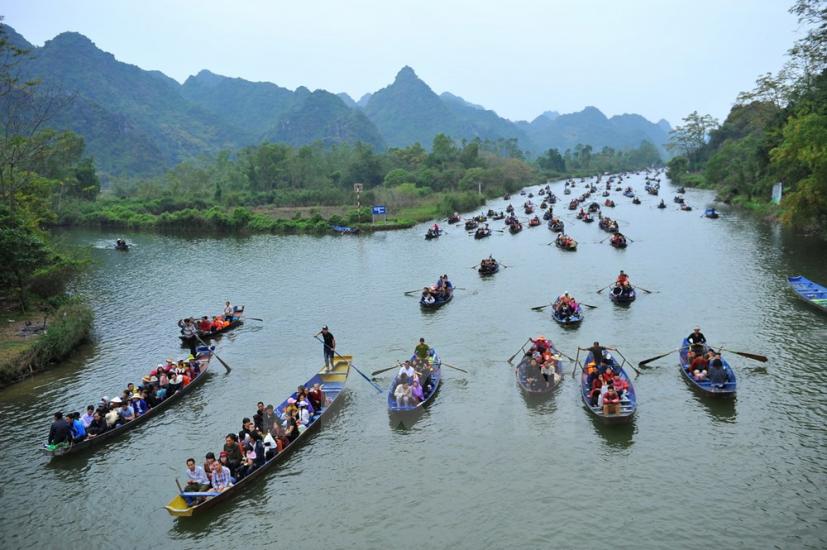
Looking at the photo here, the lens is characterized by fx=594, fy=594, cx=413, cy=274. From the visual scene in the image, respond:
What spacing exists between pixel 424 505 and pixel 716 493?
6.85 m

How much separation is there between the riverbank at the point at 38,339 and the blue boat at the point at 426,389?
13952 mm

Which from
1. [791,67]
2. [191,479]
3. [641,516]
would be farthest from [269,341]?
[791,67]

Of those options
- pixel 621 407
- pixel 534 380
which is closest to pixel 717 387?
pixel 621 407

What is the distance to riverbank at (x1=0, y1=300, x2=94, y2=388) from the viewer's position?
2208 centimetres

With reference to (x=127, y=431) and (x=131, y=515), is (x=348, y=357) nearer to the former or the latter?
(x=127, y=431)

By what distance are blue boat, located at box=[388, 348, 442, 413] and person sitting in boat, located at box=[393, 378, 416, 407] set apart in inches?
3.3

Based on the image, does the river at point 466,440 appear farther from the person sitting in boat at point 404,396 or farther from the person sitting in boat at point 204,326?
the person sitting in boat at point 204,326

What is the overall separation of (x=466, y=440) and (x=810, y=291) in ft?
70.4

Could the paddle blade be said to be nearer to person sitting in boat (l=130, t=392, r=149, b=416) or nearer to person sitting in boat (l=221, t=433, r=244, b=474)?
person sitting in boat (l=221, t=433, r=244, b=474)

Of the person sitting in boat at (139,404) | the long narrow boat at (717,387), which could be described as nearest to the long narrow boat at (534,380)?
the long narrow boat at (717,387)

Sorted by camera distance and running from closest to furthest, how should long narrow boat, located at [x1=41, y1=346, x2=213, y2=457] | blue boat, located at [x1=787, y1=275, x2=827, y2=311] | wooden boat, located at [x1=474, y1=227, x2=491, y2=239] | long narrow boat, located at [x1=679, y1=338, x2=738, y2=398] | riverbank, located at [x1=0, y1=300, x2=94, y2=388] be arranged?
long narrow boat, located at [x1=41, y1=346, x2=213, y2=457], long narrow boat, located at [x1=679, y1=338, x2=738, y2=398], riverbank, located at [x1=0, y1=300, x2=94, y2=388], blue boat, located at [x1=787, y1=275, x2=827, y2=311], wooden boat, located at [x1=474, y1=227, x2=491, y2=239]

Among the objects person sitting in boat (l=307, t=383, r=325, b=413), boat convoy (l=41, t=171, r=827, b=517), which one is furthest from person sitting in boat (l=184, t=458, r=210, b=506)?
person sitting in boat (l=307, t=383, r=325, b=413)

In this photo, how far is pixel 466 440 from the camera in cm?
1692

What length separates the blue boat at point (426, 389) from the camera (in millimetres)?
18406
